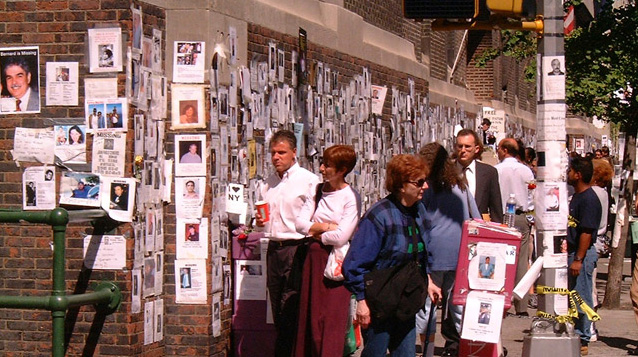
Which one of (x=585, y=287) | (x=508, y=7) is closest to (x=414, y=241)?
(x=508, y=7)

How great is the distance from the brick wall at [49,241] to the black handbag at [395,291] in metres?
2.55

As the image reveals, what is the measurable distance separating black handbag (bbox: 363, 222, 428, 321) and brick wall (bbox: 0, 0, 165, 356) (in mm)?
2549

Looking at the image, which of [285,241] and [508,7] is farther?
[508,7]

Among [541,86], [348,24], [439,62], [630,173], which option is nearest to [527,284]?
[541,86]

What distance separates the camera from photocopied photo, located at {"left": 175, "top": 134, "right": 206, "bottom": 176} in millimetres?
10188

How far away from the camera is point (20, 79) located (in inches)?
382

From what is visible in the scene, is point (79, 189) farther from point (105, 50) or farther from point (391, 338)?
point (391, 338)

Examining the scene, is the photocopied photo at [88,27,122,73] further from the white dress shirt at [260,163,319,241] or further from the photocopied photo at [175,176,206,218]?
the white dress shirt at [260,163,319,241]

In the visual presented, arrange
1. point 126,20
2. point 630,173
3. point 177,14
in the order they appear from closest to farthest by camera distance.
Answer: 1. point 126,20
2. point 177,14
3. point 630,173

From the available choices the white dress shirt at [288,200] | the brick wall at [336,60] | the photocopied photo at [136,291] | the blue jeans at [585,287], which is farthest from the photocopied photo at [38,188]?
the blue jeans at [585,287]

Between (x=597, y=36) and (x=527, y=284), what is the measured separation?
779 centimetres

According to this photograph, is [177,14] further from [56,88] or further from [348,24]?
[348,24]

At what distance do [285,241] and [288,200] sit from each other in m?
0.34

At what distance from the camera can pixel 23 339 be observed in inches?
385
